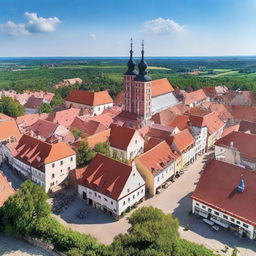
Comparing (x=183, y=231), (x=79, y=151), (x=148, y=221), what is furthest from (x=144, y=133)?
(x=148, y=221)

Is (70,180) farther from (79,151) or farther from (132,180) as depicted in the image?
(132,180)

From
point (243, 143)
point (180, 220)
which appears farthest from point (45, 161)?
point (243, 143)

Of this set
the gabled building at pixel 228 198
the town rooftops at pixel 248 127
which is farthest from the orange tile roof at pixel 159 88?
the gabled building at pixel 228 198

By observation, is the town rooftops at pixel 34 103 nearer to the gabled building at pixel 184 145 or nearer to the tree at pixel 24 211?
the gabled building at pixel 184 145

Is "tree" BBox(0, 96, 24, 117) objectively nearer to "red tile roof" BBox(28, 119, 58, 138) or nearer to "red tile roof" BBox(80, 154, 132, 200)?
"red tile roof" BBox(28, 119, 58, 138)

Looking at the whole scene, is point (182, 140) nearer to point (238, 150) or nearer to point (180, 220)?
point (238, 150)

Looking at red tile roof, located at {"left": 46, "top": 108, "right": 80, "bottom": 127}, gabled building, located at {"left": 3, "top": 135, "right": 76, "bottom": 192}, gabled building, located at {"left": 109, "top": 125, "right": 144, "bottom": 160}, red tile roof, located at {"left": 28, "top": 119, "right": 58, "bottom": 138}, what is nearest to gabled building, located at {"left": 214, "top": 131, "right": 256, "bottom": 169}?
gabled building, located at {"left": 109, "top": 125, "right": 144, "bottom": 160}
